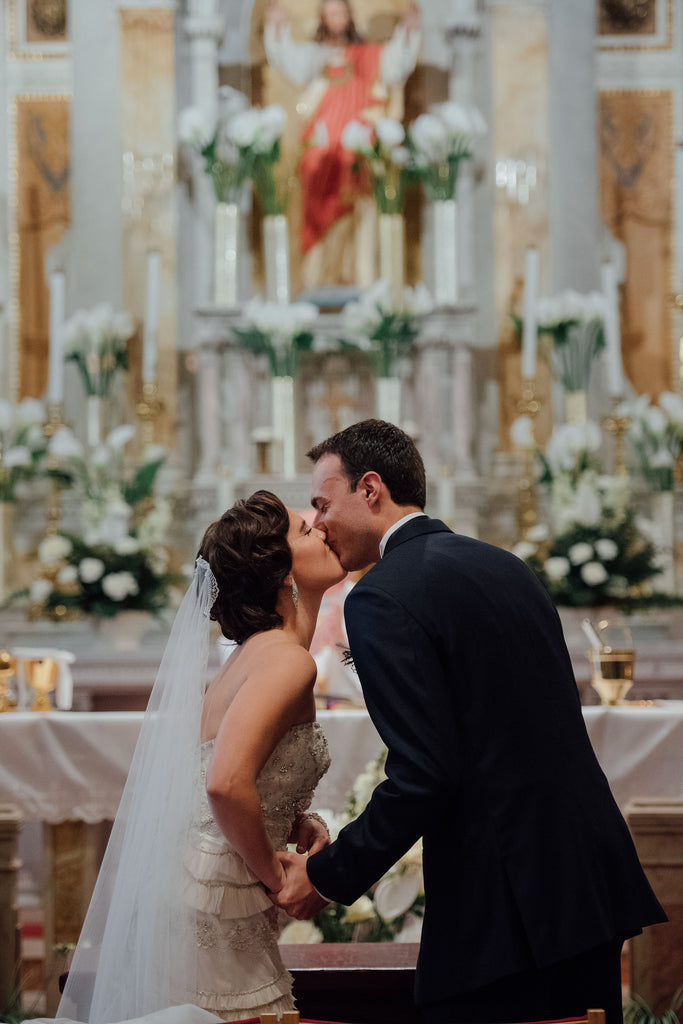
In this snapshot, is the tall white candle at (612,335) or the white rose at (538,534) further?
the tall white candle at (612,335)

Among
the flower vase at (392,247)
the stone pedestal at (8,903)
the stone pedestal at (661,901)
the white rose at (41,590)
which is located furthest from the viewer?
the flower vase at (392,247)

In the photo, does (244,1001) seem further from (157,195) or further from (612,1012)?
(157,195)

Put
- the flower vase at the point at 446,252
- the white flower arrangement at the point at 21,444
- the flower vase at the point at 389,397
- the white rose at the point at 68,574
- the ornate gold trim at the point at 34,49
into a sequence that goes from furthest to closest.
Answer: the ornate gold trim at the point at 34,49, the flower vase at the point at 446,252, the flower vase at the point at 389,397, the white flower arrangement at the point at 21,444, the white rose at the point at 68,574

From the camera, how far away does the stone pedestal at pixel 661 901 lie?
384 cm

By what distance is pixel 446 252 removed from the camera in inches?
293

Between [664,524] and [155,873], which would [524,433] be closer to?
[664,524]

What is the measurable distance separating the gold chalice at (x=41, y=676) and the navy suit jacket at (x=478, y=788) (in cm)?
245

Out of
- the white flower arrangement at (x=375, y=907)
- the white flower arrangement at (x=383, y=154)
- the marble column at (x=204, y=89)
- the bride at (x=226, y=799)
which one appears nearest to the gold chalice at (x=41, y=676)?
the white flower arrangement at (x=375, y=907)

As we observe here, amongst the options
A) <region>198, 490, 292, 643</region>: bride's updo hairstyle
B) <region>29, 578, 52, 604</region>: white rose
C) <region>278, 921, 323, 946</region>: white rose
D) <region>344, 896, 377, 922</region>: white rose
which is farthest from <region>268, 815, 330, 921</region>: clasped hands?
<region>29, 578, 52, 604</region>: white rose

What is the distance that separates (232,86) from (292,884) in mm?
6378

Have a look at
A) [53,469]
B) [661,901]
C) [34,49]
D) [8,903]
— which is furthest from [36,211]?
[661,901]

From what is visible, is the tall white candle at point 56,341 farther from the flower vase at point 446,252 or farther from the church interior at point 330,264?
the flower vase at point 446,252

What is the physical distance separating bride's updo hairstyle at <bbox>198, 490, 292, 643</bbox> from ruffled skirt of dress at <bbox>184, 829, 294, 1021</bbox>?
0.46 meters

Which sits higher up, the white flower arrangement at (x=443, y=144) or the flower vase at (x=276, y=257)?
the white flower arrangement at (x=443, y=144)
